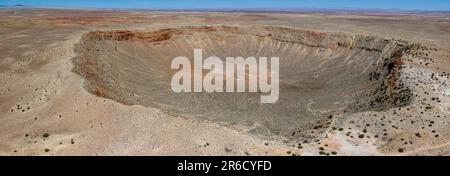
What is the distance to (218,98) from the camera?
42.7m

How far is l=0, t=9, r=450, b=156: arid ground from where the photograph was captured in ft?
75.0

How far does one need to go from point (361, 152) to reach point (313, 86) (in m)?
25.5

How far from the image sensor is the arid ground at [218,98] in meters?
22.9

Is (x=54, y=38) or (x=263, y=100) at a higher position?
(x=54, y=38)

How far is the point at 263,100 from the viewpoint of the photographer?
4228cm

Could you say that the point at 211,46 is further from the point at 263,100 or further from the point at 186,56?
the point at 263,100

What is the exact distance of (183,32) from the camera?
6694 centimetres
